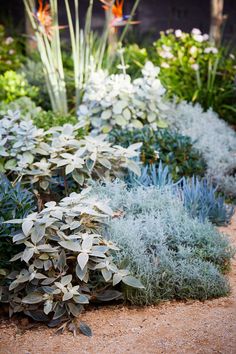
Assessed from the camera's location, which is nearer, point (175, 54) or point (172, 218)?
point (172, 218)

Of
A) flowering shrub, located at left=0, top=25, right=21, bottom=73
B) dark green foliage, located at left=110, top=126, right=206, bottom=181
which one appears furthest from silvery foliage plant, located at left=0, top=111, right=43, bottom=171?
flowering shrub, located at left=0, top=25, right=21, bottom=73

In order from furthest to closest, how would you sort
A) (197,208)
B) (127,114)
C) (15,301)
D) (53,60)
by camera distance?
(53,60) → (127,114) → (197,208) → (15,301)

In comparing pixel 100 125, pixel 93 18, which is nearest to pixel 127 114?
pixel 100 125

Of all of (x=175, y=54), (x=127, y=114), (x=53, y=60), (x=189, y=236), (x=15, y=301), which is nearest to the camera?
(x=15, y=301)

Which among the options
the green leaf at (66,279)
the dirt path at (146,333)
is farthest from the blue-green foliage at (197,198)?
the green leaf at (66,279)

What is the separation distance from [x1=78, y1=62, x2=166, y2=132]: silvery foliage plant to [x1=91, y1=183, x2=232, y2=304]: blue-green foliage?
5.28 feet

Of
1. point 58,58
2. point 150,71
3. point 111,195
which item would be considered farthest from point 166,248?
point 58,58

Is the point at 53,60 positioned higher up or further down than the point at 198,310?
higher up

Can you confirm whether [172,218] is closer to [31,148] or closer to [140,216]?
[140,216]

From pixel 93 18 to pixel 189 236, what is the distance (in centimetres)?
627

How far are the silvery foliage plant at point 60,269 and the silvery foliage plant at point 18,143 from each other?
95 cm

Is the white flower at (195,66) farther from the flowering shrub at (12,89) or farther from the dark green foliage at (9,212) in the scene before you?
the dark green foliage at (9,212)

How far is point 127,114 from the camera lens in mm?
5086

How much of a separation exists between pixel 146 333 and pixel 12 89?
13.1ft
